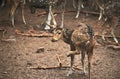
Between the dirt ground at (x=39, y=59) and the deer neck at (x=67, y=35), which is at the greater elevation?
the deer neck at (x=67, y=35)

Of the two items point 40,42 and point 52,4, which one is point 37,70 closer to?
point 40,42

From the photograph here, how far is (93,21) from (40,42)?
2696 mm

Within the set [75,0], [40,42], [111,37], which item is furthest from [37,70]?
[75,0]

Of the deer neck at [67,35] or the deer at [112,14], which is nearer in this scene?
the deer neck at [67,35]

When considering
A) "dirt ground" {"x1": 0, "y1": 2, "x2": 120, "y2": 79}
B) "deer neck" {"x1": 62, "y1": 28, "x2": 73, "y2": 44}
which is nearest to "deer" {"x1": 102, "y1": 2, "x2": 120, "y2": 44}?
"dirt ground" {"x1": 0, "y1": 2, "x2": 120, "y2": 79}

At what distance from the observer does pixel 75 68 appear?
6.57 metres

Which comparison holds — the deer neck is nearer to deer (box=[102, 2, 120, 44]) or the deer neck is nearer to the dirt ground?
the dirt ground

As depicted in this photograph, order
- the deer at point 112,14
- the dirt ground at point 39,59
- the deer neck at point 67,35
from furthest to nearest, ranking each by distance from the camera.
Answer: the deer at point 112,14
the dirt ground at point 39,59
the deer neck at point 67,35

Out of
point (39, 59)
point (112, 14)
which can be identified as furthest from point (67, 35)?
point (112, 14)

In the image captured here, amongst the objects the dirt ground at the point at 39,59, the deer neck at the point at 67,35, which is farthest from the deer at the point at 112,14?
the deer neck at the point at 67,35

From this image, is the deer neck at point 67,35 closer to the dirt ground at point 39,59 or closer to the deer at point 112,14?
the dirt ground at point 39,59

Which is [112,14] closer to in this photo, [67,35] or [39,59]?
[39,59]

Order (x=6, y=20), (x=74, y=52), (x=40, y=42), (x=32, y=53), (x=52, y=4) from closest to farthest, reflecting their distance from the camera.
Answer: (x=74, y=52) < (x=32, y=53) < (x=40, y=42) < (x=52, y=4) < (x=6, y=20)

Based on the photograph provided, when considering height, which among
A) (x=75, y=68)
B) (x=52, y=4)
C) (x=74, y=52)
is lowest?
(x=75, y=68)
